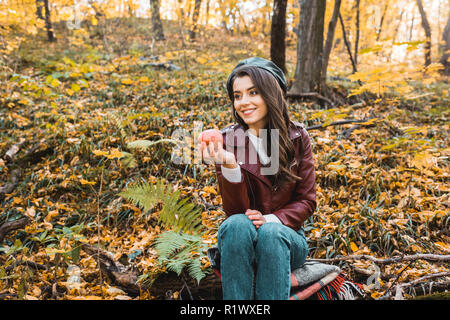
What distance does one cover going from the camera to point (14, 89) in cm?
701

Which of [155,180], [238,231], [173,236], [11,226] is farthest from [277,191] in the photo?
[11,226]

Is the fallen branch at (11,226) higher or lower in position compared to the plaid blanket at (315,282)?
lower

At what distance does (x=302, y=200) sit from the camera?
6.04 ft

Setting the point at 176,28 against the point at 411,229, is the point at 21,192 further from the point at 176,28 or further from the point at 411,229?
the point at 176,28

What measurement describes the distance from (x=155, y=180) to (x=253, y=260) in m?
2.61

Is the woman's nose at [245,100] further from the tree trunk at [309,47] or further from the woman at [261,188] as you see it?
the tree trunk at [309,47]

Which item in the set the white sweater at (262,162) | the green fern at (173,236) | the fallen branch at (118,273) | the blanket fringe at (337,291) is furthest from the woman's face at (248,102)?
the fallen branch at (118,273)

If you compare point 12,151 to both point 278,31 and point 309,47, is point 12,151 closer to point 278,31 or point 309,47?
point 278,31

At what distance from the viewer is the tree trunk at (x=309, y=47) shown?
580cm

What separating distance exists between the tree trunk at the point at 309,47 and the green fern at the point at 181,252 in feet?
16.3

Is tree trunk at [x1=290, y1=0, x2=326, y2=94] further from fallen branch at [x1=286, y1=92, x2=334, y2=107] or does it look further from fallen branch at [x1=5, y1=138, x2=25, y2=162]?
fallen branch at [x1=5, y1=138, x2=25, y2=162]

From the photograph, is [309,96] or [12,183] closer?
[12,183]
